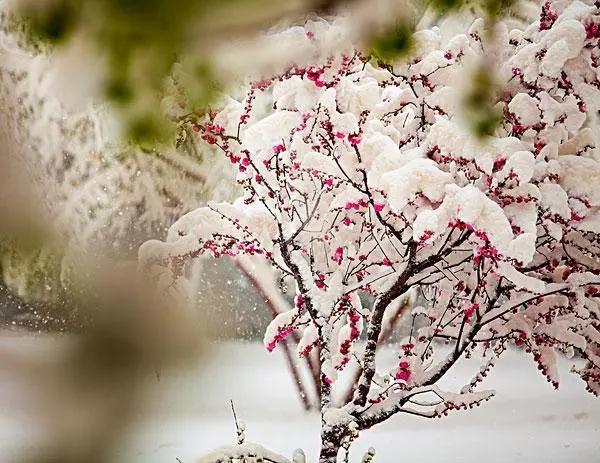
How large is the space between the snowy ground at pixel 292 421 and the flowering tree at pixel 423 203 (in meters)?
0.16

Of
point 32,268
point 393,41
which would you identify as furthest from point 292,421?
point 393,41

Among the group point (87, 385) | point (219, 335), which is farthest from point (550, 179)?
point (87, 385)

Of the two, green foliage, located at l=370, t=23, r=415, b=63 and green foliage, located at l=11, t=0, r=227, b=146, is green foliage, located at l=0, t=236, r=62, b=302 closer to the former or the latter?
green foliage, located at l=11, t=0, r=227, b=146

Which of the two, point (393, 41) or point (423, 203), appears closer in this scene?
point (393, 41)

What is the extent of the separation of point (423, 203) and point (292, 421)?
88 centimetres

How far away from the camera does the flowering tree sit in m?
1.33

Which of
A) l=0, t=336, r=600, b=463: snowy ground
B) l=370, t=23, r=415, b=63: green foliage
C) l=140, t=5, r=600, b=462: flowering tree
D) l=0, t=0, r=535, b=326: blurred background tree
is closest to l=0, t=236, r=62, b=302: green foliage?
l=0, t=0, r=535, b=326: blurred background tree

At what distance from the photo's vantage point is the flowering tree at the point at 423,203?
133 cm

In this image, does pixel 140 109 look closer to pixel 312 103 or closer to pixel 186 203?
pixel 312 103

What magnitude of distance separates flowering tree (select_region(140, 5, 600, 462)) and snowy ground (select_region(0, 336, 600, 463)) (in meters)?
0.16

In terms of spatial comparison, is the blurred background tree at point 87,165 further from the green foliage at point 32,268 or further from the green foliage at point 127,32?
the green foliage at point 127,32

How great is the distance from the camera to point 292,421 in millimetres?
1949

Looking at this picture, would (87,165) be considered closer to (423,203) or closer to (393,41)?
(423,203)

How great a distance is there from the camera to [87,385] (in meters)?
1.68
